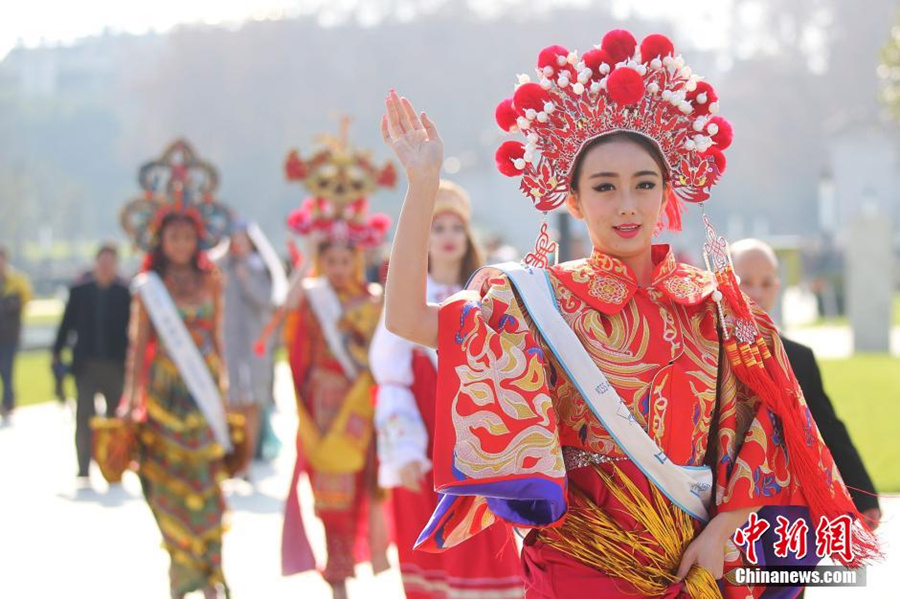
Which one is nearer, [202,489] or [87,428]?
[202,489]

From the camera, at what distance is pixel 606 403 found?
3.52 meters

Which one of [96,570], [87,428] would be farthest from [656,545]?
[87,428]

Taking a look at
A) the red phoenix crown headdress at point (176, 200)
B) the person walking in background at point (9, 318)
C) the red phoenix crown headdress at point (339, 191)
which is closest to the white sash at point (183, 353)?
the red phoenix crown headdress at point (176, 200)

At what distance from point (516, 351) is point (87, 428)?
913 cm

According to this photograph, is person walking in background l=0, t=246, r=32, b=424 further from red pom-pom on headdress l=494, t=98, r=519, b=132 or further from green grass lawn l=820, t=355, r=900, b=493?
red pom-pom on headdress l=494, t=98, r=519, b=132

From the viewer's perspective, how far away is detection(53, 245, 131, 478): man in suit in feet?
38.7

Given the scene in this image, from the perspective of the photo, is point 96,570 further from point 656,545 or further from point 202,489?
point 656,545

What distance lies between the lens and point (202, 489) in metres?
7.49

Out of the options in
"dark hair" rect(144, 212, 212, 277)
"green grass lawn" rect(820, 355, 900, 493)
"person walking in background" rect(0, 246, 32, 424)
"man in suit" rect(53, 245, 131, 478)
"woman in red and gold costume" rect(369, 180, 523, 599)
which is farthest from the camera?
"person walking in background" rect(0, 246, 32, 424)

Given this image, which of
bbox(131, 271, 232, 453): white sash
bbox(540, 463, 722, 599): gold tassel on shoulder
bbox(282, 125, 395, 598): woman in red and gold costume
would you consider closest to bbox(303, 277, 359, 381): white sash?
bbox(282, 125, 395, 598): woman in red and gold costume

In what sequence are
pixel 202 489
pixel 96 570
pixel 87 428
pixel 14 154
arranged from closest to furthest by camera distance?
1. pixel 202 489
2. pixel 96 570
3. pixel 87 428
4. pixel 14 154

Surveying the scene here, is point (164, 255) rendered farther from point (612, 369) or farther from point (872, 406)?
point (872, 406)

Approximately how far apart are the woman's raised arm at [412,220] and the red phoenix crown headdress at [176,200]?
15.0 feet

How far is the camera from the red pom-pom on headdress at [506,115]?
3830 millimetres
